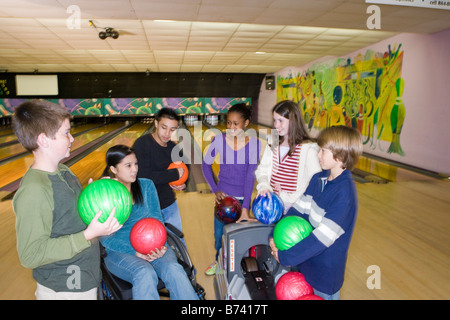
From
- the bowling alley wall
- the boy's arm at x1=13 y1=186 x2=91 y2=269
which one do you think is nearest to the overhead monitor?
the bowling alley wall

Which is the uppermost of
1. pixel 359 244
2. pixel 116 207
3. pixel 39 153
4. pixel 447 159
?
pixel 39 153

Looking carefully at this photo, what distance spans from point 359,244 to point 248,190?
→ 129 cm

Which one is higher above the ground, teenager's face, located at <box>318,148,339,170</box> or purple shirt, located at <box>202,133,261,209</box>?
teenager's face, located at <box>318,148,339,170</box>

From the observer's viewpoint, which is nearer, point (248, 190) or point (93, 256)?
point (93, 256)

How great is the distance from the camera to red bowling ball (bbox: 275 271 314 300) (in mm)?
1196

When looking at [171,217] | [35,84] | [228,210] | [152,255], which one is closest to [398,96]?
[228,210]

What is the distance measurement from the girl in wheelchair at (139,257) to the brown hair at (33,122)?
0.61 metres

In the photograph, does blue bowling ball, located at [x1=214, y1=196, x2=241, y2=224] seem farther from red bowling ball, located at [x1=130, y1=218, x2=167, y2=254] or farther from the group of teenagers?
red bowling ball, located at [x1=130, y1=218, x2=167, y2=254]

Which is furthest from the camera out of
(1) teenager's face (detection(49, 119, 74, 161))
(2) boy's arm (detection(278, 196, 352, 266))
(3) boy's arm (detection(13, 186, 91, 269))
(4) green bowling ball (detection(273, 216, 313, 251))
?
(4) green bowling ball (detection(273, 216, 313, 251))

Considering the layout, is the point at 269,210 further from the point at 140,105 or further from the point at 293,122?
the point at 140,105

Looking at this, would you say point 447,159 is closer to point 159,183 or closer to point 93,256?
point 159,183

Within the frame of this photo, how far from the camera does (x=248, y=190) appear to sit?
1.89 meters

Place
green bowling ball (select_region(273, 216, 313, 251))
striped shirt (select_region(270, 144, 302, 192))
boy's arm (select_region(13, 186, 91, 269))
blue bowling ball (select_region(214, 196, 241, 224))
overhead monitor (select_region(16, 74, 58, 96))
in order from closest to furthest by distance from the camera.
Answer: boy's arm (select_region(13, 186, 91, 269)) → green bowling ball (select_region(273, 216, 313, 251)) → striped shirt (select_region(270, 144, 302, 192)) → blue bowling ball (select_region(214, 196, 241, 224)) → overhead monitor (select_region(16, 74, 58, 96))
